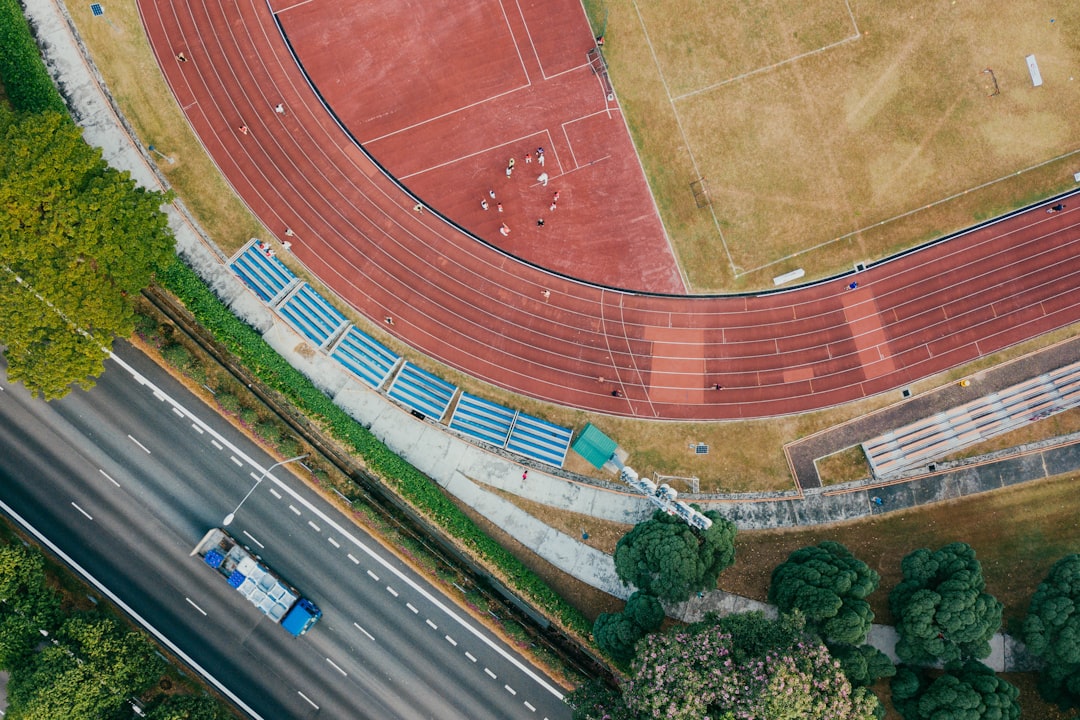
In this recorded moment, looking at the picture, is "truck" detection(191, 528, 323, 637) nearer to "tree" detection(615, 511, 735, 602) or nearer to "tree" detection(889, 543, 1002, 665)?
"tree" detection(615, 511, 735, 602)

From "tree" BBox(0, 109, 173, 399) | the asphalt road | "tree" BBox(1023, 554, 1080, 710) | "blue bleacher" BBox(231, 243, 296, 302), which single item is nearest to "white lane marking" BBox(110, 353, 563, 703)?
the asphalt road

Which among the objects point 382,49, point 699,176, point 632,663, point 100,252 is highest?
point 699,176

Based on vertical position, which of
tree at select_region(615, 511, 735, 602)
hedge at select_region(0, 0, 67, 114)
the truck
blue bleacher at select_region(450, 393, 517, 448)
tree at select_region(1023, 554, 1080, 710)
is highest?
tree at select_region(1023, 554, 1080, 710)

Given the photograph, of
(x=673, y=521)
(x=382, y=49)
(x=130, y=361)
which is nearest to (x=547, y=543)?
(x=673, y=521)

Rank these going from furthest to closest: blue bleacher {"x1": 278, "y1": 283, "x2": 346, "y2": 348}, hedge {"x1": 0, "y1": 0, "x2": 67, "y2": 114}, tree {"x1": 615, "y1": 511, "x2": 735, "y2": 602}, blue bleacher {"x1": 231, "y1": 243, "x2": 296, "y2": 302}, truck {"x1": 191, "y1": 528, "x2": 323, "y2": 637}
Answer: blue bleacher {"x1": 231, "y1": 243, "x2": 296, "y2": 302} → blue bleacher {"x1": 278, "y1": 283, "x2": 346, "y2": 348} → hedge {"x1": 0, "y1": 0, "x2": 67, "y2": 114} → truck {"x1": 191, "y1": 528, "x2": 323, "y2": 637} → tree {"x1": 615, "y1": 511, "x2": 735, "y2": 602}

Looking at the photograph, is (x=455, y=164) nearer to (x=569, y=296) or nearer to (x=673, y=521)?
(x=569, y=296)

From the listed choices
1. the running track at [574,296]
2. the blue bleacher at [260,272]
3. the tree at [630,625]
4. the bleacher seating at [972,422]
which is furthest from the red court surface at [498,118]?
the tree at [630,625]

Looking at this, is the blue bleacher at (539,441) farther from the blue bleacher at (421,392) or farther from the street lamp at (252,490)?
the street lamp at (252,490)

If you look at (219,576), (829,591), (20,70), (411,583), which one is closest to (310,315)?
(219,576)
